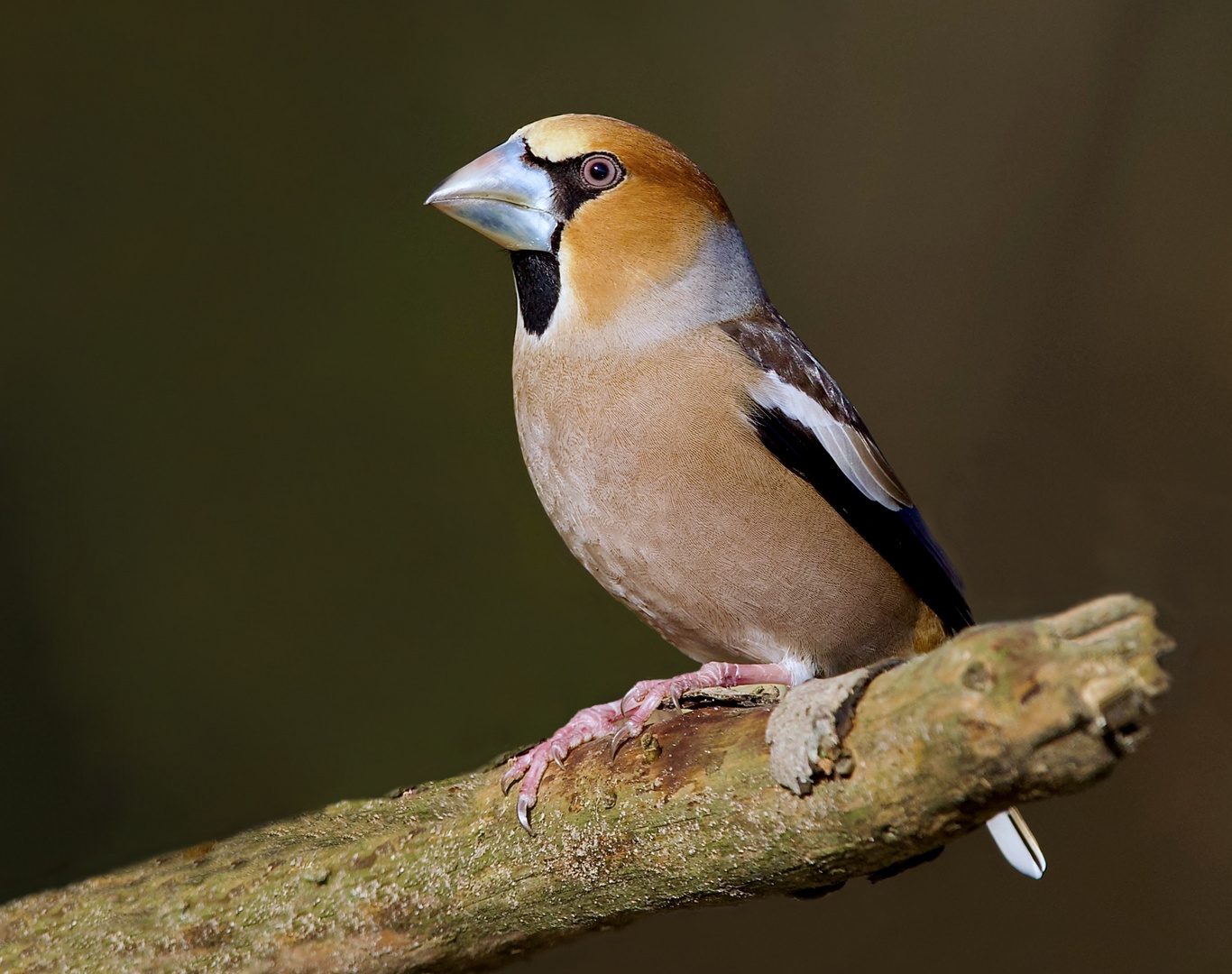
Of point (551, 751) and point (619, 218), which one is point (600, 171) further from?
point (551, 751)

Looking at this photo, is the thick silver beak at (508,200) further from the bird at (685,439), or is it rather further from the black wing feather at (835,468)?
the black wing feather at (835,468)

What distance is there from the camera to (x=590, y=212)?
215 cm

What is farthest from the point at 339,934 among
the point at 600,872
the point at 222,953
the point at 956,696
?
the point at 956,696

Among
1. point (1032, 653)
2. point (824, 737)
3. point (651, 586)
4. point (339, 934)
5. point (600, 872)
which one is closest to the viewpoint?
point (1032, 653)

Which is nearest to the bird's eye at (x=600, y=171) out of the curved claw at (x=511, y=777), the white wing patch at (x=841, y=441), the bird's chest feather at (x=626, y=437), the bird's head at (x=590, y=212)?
the bird's head at (x=590, y=212)

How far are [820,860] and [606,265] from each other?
3.92 feet

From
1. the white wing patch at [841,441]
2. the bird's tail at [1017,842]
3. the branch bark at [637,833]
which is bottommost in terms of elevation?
the bird's tail at [1017,842]

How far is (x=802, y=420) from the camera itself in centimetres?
210

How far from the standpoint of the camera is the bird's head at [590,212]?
215 centimetres

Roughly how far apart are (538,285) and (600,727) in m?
0.90

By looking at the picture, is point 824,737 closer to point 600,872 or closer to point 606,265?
point 600,872

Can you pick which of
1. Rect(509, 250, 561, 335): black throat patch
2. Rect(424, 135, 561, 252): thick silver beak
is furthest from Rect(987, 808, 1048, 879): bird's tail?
Rect(424, 135, 561, 252): thick silver beak

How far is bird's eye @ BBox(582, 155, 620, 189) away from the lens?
2160mm

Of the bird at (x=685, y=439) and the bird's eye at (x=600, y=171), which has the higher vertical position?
the bird's eye at (x=600, y=171)
